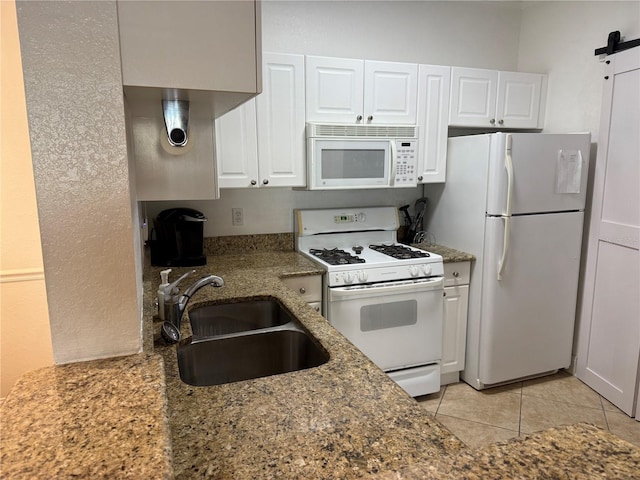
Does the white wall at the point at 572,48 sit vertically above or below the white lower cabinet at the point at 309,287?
above

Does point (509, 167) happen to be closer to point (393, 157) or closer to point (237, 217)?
point (393, 157)

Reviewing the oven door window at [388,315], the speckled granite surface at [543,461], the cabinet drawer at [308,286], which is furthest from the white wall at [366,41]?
the speckled granite surface at [543,461]

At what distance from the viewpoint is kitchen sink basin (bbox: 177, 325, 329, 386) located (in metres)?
1.44

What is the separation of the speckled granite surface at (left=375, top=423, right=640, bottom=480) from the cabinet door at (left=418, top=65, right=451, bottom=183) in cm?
232

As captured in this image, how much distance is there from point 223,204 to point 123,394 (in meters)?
2.14

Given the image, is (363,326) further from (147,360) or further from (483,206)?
(147,360)

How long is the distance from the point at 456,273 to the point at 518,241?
429 mm

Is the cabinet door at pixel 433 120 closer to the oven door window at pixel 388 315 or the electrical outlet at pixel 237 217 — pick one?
the oven door window at pixel 388 315

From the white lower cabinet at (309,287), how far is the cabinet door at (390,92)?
1092 mm

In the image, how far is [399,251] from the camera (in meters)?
2.80

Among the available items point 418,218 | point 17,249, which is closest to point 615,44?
point 418,218

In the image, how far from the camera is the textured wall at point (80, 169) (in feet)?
2.55

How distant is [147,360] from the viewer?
89 cm

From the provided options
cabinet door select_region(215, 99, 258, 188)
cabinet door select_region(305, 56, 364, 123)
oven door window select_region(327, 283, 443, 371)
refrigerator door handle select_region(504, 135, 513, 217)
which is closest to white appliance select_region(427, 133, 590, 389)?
refrigerator door handle select_region(504, 135, 513, 217)
